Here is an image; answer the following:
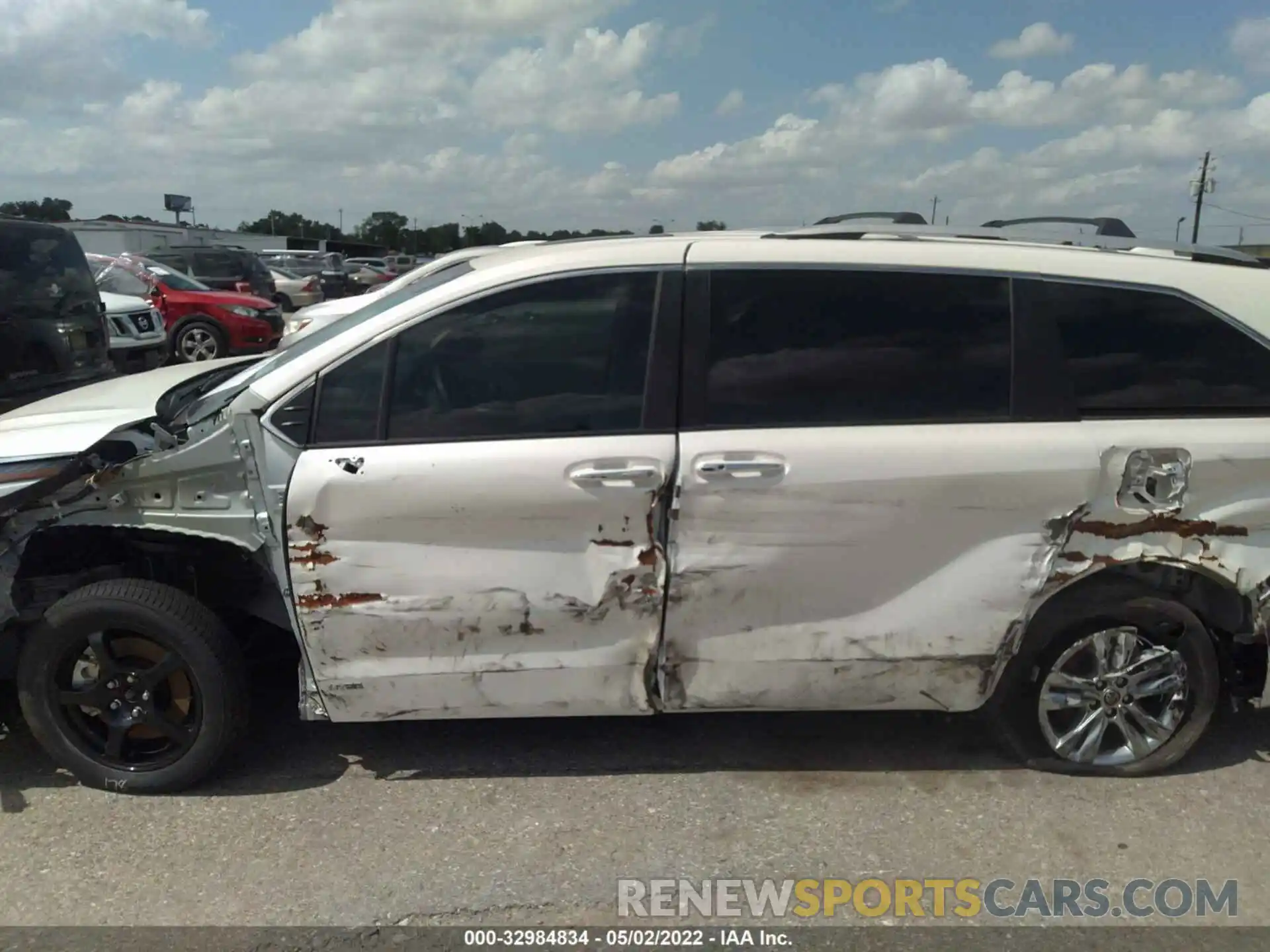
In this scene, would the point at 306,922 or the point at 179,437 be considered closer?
the point at 306,922

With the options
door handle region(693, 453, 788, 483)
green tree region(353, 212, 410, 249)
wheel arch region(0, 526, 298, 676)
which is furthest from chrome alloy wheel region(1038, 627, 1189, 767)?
green tree region(353, 212, 410, 249)

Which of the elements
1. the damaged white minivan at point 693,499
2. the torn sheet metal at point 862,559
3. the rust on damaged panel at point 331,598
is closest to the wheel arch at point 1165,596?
the damaged white minivan at point 693,499

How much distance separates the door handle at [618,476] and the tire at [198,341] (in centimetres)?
Result: 1251

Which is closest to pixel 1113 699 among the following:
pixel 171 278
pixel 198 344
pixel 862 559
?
pixel 862 559

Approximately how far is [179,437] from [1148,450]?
3.21 m

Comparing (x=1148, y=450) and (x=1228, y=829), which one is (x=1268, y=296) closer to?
(x=1148, y=450)

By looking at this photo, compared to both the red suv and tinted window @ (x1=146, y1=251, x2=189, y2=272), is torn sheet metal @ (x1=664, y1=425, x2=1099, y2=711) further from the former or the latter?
tinted window @ (x1=146, y1=251, x2=189, y2=272)

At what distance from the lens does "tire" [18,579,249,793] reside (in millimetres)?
3197

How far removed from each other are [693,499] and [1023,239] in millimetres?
1772

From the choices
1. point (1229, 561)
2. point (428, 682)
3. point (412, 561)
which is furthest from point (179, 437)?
point (1229, 561)

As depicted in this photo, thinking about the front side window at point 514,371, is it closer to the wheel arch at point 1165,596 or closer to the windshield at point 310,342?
the windshield at point 310,342

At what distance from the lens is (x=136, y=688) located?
3.25 metres

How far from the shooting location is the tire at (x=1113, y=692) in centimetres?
326

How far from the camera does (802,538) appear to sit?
121 inches
